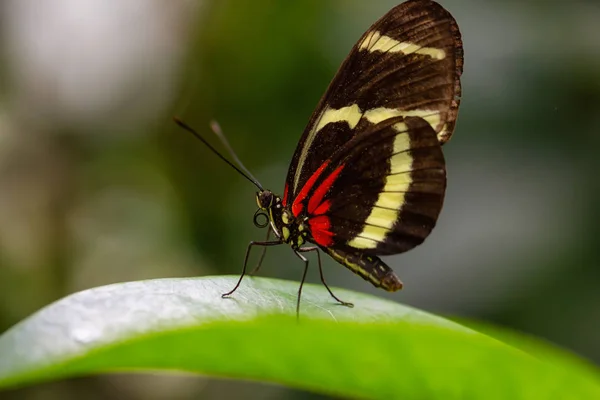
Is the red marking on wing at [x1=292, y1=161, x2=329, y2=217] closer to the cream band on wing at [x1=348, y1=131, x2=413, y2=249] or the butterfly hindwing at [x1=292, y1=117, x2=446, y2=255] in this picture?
the butterfly hindwing at [x1=292, y1=117, x2=446, y2=255]

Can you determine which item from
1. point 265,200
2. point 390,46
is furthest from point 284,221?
point 390,46

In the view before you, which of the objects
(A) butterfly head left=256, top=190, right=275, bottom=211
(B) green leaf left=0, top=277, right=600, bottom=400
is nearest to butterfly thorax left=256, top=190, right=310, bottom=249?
(A) butterfly head left=256, top=190, right=275, bottom=211

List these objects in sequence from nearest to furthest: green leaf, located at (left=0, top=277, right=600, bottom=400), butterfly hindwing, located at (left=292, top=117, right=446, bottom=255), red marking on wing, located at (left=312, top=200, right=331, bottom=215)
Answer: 1. green leaf, located at (left=0, top=277, right=600, bottom=400)
2. butterfly hindwing, located at (left=292, top=117, right=446, bottom=255)
3. red marking on wing, located at (left=312, top=200, right=331, bottom=215)

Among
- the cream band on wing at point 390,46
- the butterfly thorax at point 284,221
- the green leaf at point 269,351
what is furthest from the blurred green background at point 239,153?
the green leaf at point 269,351

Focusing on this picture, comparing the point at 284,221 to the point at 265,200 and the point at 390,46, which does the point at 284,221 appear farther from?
the point at 390,46

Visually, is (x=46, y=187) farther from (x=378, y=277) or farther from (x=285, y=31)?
(x=378, y=277)

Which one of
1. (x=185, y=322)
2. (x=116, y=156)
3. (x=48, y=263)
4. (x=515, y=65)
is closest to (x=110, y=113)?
(x=116, y=156)
